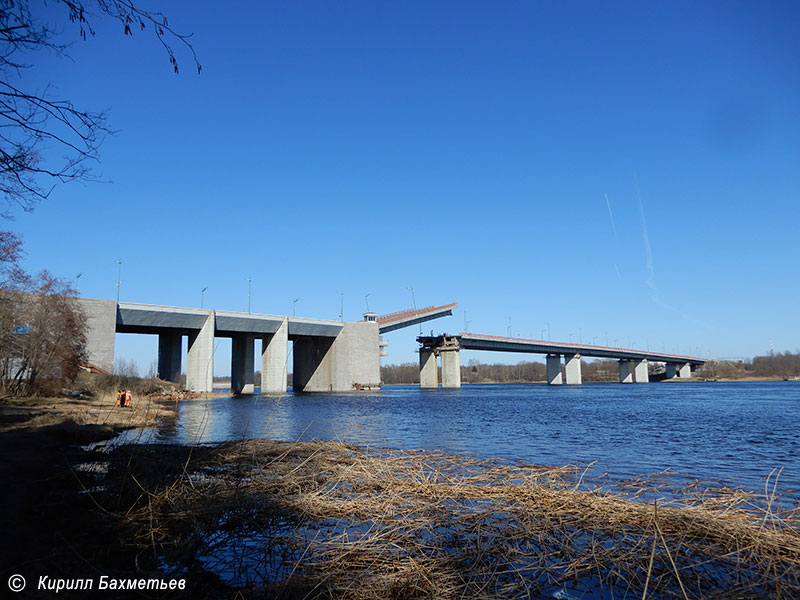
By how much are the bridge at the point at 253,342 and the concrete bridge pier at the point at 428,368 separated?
34.8 ft

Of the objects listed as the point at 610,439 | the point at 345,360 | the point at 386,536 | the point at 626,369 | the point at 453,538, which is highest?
the point at 345,360

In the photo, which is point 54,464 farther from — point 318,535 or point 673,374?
point 673,374

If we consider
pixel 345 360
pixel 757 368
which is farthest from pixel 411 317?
pixel 757 368

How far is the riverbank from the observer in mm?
4621

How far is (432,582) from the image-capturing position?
4.45 m

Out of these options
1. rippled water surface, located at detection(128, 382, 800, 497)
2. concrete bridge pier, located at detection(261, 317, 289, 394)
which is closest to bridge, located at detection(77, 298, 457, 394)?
concrete bridge pier, located at detection(261, 317, 289, 394)

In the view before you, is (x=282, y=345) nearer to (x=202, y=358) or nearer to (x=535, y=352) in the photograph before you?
(x=202, y=358)

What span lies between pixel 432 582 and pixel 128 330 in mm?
71197

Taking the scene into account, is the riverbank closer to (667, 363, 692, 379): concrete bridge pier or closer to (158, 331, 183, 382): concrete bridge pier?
(158, 331, 183, 382): concrete bridge pier

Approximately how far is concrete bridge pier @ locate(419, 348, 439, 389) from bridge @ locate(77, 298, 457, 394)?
1062 centimetres

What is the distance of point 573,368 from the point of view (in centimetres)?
11850

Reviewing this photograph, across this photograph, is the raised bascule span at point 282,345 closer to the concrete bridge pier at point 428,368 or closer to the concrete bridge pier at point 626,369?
the concrete bridge pier at point 428,368

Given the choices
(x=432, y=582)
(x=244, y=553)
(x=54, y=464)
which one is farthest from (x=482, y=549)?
(x=54, y=464)

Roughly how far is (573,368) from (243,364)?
78128 mm
